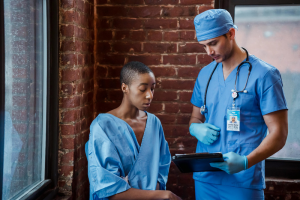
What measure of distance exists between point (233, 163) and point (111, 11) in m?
1.36

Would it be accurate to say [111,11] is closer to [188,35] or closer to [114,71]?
[114,71]

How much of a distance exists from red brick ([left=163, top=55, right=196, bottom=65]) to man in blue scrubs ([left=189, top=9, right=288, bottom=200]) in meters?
0.52

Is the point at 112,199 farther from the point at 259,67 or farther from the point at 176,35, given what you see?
the point at 176,35

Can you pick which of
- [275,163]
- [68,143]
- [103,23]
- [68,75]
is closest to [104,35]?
[103,23]

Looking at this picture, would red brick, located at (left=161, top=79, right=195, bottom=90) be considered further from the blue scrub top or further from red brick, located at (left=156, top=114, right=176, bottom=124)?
the blue scrub top

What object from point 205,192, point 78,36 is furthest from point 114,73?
point 205,192

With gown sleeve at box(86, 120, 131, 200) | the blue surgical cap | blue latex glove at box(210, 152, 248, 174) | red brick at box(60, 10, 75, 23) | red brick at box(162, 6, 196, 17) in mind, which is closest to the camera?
gown sleeve at box(86, 120, 131, 200)

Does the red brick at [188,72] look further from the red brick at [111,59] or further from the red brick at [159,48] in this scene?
the red brick at [111,59]

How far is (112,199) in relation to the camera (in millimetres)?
1363

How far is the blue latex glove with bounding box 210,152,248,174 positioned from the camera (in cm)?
146

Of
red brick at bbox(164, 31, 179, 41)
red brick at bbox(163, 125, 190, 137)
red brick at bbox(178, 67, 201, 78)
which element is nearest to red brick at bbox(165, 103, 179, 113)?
red brick at bbox(163, 125, 190, 137)

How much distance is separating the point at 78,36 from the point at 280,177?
5.60ft

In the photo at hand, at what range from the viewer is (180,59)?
7.20 ft

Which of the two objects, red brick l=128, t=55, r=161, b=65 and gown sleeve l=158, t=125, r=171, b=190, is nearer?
gown sleeve l=158, t=125, r=171, b=190
